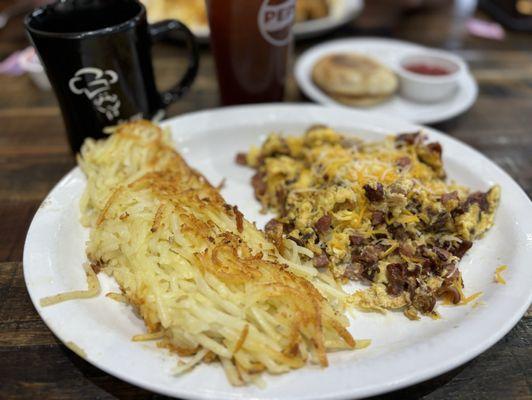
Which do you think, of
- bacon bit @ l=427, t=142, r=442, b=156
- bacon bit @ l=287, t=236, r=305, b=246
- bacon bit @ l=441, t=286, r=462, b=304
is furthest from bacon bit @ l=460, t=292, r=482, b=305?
bacon bit @ l=427, t=142, r=442, b=156

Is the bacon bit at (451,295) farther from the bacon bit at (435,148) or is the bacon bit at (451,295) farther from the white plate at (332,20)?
the white plate at (332,20)

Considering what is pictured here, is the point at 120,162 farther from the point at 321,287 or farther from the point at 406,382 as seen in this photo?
the point at 406,382

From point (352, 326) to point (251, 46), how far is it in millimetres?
1721

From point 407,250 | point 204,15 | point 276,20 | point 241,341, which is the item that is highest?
point 276,20

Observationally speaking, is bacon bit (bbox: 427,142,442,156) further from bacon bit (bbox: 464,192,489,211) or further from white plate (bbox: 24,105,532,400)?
bacon bit (bbox: 464,192,489,211)

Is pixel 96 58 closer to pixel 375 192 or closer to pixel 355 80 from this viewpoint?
pixel 375 192

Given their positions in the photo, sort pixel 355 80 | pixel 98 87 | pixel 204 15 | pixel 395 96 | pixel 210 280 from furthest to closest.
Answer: pixel 204 15
pixel 395 96
pixel 355 80
pixel 98 87
pixel 210 280

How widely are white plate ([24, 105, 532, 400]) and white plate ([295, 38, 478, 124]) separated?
1.93 feet

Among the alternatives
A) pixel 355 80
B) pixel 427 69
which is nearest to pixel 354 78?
pixel 355 80

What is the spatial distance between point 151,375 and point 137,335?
21cm

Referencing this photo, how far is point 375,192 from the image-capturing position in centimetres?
189

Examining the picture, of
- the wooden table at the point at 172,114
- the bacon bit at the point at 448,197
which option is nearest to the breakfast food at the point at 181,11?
the wooden table at the point at 172,114

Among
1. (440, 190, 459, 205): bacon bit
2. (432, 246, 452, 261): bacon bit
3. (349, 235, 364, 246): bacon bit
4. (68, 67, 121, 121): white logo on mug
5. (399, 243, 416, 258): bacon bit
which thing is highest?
(68, 67, 121, 121): white logo on mug

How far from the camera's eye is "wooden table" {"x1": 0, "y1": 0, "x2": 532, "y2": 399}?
1.53 meters
